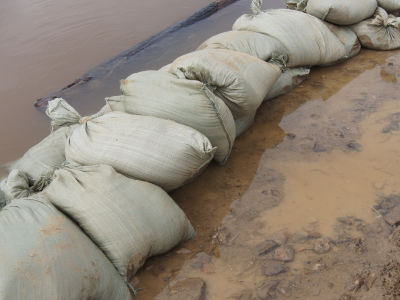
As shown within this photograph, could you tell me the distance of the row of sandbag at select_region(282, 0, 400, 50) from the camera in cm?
346

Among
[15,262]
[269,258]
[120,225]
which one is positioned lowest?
[269,258]

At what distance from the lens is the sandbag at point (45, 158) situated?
223 cm

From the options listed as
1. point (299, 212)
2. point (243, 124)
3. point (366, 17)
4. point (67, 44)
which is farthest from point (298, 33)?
point (67, 44)

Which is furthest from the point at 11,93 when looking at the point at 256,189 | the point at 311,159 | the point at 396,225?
the point at 396,225

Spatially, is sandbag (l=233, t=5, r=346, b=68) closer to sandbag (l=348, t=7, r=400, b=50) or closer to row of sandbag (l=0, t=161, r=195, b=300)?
sandbag (l=348, t=7, r=400, b=50)

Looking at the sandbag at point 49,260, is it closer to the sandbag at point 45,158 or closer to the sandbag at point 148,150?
the sandbag at point 148,150

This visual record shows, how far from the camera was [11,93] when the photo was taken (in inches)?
147

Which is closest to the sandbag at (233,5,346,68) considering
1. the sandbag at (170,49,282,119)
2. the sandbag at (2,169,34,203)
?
the sandbag at (170,49,282,119)

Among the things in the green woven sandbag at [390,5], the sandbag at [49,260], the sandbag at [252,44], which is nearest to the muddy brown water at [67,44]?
the sandbag at [252,44]

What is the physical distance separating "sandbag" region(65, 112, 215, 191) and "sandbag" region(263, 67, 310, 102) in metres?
1.46

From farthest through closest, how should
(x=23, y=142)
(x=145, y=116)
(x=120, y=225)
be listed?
1. (x=23, y=142)
2. (x=145, y=116)
3. (x=120, y=225)

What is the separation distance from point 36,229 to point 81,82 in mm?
2541

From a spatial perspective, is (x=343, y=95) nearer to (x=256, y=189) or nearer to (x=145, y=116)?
(x=256, y=189)

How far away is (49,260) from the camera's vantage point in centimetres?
142
